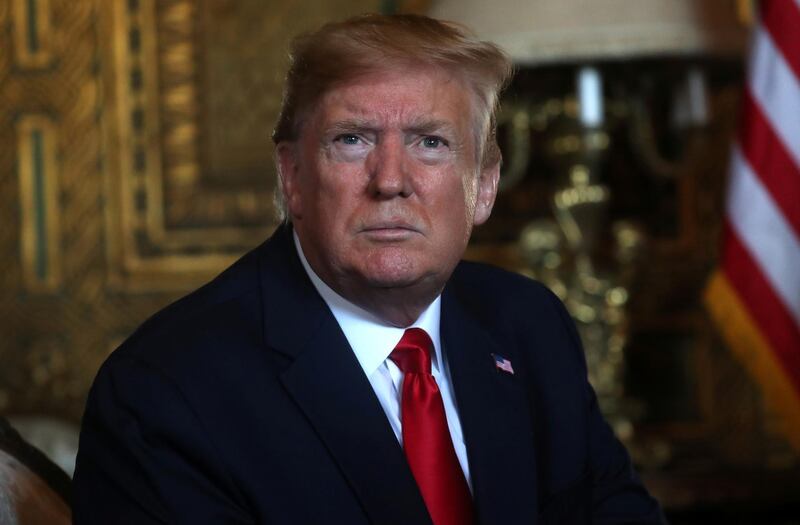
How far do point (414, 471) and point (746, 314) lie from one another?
2095 millimetres

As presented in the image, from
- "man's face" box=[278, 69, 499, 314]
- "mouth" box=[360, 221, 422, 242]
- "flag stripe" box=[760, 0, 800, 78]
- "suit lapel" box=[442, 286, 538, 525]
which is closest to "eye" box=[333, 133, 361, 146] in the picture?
"man's face" box=[278, 69, 499, 314]

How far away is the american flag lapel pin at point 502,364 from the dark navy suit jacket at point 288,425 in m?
0.01

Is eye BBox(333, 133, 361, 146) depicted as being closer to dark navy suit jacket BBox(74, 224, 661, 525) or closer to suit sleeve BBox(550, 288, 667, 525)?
dark navy suit jacket BBox(74, 224, 661, 525)

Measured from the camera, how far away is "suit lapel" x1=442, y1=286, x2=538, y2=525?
1896 millimetres

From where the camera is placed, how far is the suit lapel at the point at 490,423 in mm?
1896

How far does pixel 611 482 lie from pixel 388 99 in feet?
2.63

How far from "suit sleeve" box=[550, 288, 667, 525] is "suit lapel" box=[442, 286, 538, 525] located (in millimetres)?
174

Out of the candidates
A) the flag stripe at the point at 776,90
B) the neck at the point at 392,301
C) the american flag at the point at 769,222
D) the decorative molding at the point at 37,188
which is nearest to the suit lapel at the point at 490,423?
the neck at the point at 392,301

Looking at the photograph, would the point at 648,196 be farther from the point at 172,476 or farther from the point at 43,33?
the point at 172,476

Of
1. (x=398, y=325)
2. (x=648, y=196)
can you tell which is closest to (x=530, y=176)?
(x=648, y=196)

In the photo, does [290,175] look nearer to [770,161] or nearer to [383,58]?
[383,58]

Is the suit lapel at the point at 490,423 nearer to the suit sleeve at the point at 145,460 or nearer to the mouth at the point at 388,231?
the mouth at the point at 388,231

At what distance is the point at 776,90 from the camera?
3664mm

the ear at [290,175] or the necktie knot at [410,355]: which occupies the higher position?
the ear at [290,175]
